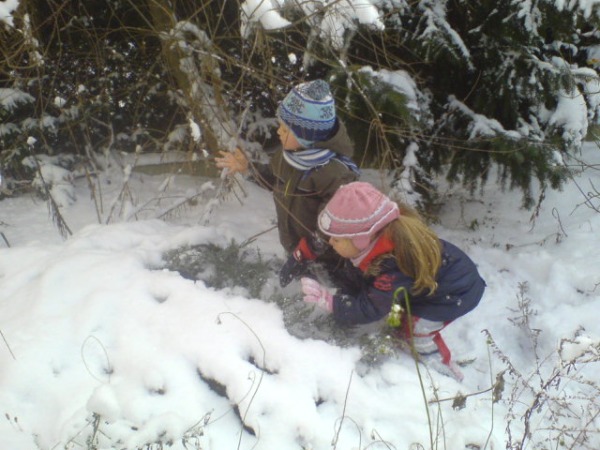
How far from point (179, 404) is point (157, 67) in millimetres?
3204

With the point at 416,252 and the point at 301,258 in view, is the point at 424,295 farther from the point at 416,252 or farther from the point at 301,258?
the point at 301,258

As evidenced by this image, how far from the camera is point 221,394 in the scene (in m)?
2.00

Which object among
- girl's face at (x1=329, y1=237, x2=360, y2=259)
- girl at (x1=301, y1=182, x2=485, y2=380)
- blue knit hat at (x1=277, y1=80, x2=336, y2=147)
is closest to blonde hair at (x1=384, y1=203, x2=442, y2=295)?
girl at (x1=301, y1=182, x2=485, y2=380)

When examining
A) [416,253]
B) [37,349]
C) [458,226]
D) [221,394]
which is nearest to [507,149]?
[458,226]

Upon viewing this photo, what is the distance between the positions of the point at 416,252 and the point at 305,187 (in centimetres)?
73

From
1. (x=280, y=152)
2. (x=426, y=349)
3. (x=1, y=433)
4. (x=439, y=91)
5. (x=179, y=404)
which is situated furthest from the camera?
(x=439, y=91)

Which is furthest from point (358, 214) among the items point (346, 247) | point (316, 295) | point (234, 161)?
point (234, 161)

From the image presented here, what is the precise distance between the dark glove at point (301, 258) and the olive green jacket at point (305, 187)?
74mm

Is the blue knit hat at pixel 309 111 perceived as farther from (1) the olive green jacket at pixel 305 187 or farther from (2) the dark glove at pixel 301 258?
(2) the dark glove at pixel 301 258

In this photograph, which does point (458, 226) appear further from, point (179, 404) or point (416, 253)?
point (179, 404)

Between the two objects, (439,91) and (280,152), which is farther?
(439,91)

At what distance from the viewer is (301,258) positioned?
2660mm

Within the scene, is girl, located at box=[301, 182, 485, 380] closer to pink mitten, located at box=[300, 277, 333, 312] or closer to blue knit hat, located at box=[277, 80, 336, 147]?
pink mitten, located at box=[300, 277, 333, 312]

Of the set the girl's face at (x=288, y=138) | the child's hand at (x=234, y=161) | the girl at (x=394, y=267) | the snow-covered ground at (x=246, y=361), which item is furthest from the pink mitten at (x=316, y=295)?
Answer: the child's hand at (x=234, y=161)
